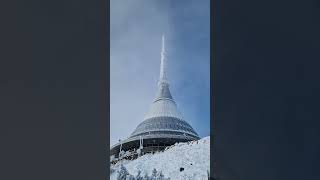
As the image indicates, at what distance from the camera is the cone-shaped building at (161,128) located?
3.75 meters

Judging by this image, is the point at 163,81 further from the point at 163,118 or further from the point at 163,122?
the point at 163,122

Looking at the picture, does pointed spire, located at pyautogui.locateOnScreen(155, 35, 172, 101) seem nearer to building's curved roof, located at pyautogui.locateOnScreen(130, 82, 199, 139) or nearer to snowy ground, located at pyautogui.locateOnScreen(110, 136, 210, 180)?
building's curved roof, located at pyautogui.locateOnScreen(130, 82, 199, 139)

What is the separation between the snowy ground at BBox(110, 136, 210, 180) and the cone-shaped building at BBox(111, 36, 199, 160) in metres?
0.09

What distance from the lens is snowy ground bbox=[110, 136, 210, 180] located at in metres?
3.34

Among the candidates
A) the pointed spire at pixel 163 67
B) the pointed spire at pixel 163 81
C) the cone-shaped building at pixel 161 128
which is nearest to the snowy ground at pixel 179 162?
the cone-shaped building at pixel 161 128

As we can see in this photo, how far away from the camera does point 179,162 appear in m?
3.77

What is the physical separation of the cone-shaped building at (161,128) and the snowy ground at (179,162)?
9 cm

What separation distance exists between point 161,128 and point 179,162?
1133mm

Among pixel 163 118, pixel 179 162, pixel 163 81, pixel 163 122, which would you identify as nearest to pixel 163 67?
pixel 163 81

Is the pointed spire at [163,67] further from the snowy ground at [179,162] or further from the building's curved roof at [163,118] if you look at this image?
the snowy ground at [179,162]

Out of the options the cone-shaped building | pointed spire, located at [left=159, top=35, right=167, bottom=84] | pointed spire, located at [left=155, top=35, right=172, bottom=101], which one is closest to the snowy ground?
the cone-shaped building
